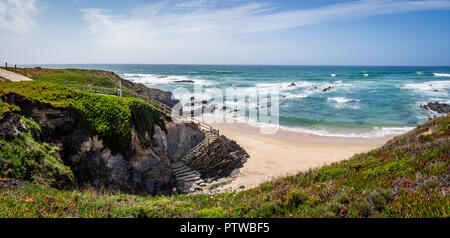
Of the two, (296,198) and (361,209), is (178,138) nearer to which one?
(296,198)

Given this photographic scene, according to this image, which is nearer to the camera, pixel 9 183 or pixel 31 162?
pixel 9 183

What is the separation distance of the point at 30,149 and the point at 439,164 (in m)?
14.5

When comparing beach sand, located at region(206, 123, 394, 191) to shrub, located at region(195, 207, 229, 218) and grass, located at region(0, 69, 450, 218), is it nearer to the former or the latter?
grass, located at region(0, 69, 450, 218)

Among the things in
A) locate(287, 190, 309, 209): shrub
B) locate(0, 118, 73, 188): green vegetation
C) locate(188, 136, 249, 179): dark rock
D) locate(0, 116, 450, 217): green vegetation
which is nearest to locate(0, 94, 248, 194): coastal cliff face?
locate(0, 118, 73, 188): green vegetation

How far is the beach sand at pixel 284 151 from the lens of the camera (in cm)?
2002

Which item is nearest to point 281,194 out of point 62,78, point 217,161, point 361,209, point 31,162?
point 361,209

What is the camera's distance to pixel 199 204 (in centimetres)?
915

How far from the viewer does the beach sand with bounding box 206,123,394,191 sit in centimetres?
2002

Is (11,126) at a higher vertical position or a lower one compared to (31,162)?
higher

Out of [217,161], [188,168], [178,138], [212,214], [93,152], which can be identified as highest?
[93,152]

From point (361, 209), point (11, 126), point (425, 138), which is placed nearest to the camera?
point (361, 209)

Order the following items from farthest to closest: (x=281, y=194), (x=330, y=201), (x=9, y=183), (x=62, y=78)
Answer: (x=62, y=78) < (x=281, y=194) < (x=9, y=183) < (x=330, y=201)

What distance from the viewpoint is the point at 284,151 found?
25.0 meters
